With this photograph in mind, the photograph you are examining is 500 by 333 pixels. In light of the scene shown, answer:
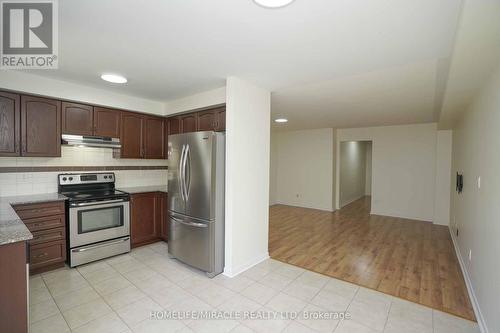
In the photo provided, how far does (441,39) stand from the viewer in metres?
1.82

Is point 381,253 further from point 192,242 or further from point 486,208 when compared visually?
point 192,242

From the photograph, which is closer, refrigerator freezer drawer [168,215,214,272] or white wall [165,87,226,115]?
refrigerator freezer drawer [168,215,214,272]

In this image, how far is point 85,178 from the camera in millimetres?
3471

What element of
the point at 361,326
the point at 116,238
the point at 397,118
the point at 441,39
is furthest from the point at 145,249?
the point at 397,118

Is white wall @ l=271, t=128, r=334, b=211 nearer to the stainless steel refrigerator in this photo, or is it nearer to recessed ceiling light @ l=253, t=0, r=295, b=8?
the stainless steel refrigerator

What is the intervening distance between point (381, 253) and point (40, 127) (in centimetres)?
500

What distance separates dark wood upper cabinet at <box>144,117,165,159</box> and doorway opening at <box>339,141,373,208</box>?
5.05 m

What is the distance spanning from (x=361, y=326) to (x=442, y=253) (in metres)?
2.57

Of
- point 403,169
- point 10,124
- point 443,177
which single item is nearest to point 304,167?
point 403,169

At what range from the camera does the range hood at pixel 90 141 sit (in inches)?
122

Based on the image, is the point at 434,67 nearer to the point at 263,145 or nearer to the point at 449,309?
the point at 263,145

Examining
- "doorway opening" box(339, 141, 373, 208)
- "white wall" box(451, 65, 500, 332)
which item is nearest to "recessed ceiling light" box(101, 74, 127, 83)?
"white wall" box(451, 65, 500, 332)

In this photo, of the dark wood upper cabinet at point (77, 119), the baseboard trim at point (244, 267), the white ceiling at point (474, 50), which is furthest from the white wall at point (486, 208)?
the dark wood upper cabinet at point (77, 119)

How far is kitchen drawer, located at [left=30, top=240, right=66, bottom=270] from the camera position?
269cm
